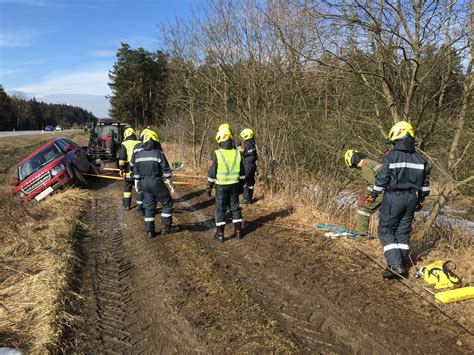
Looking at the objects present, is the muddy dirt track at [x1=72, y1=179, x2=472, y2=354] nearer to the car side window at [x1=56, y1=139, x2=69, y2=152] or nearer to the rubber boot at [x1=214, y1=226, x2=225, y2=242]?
the rubber boot at [x1=214, y1=226, x2=225, y2=242]

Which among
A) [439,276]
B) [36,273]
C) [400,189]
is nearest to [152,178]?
[36,273]

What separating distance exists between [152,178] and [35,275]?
2491mm

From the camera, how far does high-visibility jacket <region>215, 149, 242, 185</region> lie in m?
6.09

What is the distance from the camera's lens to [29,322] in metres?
3.44

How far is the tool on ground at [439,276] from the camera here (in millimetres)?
4168

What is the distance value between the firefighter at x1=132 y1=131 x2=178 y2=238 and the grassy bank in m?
1.38

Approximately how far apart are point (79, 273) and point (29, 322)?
1322 millimetres

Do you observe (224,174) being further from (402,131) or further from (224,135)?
(402,131)

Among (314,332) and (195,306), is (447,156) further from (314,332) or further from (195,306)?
(195,306)

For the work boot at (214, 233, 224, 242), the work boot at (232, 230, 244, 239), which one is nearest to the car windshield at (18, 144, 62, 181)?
the work boot at (214, 233, 224, 242)

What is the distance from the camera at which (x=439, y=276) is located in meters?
4.23


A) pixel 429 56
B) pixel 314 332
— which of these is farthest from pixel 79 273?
pixel 429 56

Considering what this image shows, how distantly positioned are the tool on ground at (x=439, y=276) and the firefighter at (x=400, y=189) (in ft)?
0.80

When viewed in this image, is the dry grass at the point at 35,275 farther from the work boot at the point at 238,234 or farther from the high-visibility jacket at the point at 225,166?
the work boot at the point at 238,234
